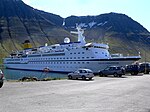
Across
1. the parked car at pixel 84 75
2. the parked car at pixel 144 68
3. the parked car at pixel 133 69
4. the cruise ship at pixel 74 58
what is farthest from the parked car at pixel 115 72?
the cruise ship at pixel 74 58

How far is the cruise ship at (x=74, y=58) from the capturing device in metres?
64.3

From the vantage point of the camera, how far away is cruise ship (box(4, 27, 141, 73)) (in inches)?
2532

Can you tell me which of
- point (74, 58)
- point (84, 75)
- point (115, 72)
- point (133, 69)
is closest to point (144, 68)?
point (133, 69)

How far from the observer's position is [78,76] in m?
35.8

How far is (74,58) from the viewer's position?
Result: 70500mm

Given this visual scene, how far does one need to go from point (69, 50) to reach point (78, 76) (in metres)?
37.3

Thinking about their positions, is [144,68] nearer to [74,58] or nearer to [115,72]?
[115,72]

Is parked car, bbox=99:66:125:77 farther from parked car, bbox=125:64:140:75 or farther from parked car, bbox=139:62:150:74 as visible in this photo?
parked car, bbox=139:62:150:74

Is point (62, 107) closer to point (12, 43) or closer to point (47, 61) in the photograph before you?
point (47, 61)

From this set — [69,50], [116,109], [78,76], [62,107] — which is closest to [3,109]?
[62,107]

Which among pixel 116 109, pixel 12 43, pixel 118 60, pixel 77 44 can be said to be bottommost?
pixel 116 109

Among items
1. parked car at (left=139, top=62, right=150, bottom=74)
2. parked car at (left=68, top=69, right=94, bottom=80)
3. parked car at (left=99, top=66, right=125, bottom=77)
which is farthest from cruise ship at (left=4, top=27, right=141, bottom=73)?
parked car at (left=68, top=69, right=94, bottom=80)

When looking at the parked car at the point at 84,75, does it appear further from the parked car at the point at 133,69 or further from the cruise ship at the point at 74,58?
the cruise ship at the point at 74,58

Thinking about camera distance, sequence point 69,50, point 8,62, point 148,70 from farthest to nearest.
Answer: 1. point 8,62
2. point 69,50
3. point 148,70
